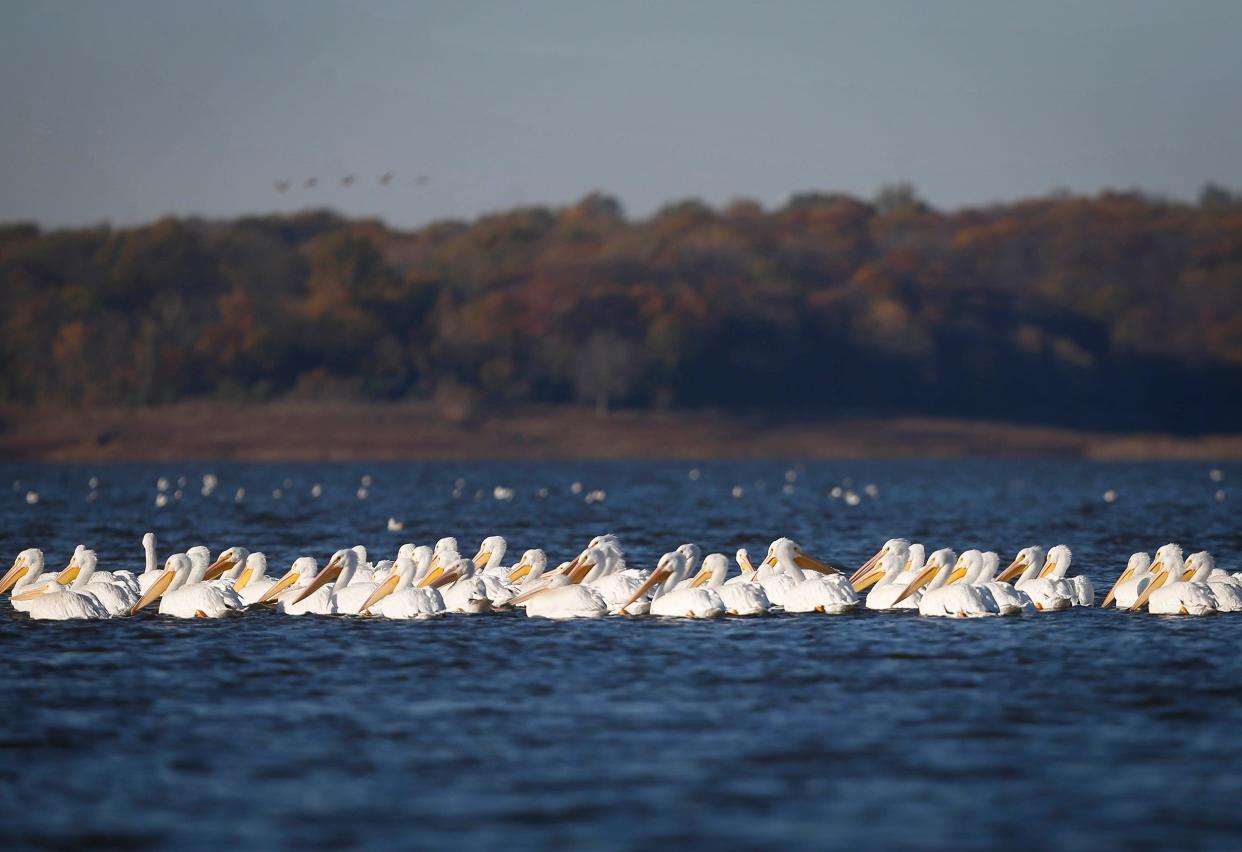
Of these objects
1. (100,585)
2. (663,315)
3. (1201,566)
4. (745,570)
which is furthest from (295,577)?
(663,315)

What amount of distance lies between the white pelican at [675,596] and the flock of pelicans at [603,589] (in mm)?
14

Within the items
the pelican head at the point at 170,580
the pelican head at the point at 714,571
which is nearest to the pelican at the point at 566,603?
the pelican head at the point at 714,571

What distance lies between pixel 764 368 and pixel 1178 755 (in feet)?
281

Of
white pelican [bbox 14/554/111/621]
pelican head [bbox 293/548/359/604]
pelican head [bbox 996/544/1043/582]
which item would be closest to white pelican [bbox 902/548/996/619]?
pelican head [bbox 996/544/1043/582]

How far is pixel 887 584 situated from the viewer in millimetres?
19859

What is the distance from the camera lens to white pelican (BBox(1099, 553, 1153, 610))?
62.7ft

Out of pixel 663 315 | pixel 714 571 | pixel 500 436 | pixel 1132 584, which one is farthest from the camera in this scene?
pixel 663 315

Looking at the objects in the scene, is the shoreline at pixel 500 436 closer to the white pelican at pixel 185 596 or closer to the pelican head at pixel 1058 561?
the white pelican at pixel 185 596

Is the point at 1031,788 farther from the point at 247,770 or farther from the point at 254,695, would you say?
the point at 254,695

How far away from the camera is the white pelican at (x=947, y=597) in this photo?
18.5 m

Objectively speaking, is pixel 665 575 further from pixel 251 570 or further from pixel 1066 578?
pixel 251 570

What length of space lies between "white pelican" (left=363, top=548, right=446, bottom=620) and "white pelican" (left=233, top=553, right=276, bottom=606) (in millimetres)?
1370

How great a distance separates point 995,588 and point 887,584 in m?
1.40

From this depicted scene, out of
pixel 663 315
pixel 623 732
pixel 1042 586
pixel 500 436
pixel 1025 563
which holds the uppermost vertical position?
pixel 663 315
